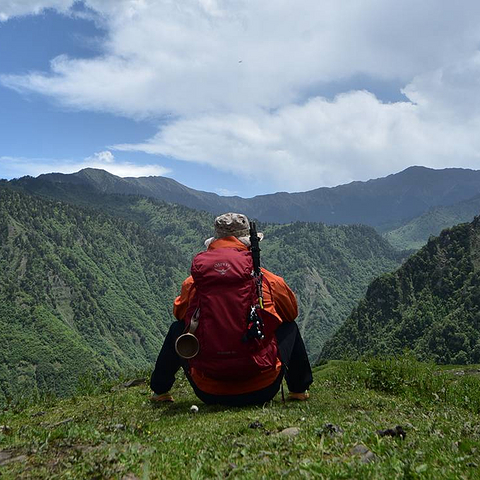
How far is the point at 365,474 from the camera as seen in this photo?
3.88 metres

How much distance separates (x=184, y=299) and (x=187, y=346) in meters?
1.07

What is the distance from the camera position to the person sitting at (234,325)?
7555mm

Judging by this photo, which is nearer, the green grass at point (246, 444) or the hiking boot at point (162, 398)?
the green grass at point (246, 444)

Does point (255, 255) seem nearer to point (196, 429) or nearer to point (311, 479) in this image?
point (196, 429)

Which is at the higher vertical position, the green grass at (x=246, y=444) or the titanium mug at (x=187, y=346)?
the titanium mug at (x=187, y=346)

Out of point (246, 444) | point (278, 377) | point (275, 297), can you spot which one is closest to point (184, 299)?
point (275, 297)

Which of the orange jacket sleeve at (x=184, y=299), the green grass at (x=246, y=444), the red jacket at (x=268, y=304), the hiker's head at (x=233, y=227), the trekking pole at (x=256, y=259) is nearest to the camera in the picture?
the green grass at (x=246, y=444)

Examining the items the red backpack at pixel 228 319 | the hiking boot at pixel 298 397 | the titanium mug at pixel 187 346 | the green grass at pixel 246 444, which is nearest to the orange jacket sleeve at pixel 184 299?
the red backpack at pixel 228 319

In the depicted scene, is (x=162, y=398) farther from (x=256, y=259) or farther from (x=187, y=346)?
(x=256, y=259)

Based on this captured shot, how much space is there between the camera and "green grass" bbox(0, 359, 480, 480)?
4.16m

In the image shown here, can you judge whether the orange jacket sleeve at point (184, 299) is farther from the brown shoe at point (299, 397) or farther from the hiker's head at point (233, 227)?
the brown shoe at point (299, 397)

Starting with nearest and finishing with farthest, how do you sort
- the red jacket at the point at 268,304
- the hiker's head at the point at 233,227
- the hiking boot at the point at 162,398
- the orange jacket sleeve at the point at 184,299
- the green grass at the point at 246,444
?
the green grass at the point at 246,444 → the red jacket at the point at 268,304 → the orange jacket sleeve at the point at 184,299 → the hiker's head at the point at 233,227 → the hiking boot at the point at 162,398

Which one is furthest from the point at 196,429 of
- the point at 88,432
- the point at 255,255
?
the point at 255,255

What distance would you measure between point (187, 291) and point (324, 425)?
135 inches
